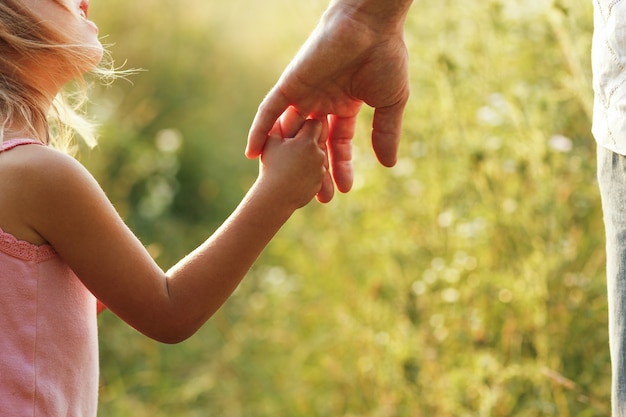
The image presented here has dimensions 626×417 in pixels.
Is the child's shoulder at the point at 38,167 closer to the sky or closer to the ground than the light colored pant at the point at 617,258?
closer to the sky

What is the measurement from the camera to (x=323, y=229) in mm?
3830

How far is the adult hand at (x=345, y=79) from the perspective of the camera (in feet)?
5.07

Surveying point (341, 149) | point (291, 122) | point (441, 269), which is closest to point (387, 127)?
point (341, 149)

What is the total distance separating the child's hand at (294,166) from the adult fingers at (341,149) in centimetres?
15

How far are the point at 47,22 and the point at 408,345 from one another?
1477mm

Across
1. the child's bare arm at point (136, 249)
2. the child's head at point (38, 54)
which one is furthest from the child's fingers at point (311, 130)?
the child's head at point (38, 54)

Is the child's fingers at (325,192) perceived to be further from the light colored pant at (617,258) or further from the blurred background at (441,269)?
the blurred background at (441,269)

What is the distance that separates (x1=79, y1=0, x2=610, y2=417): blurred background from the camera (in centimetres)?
231

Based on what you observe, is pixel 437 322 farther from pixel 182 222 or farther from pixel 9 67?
pixel 182 222

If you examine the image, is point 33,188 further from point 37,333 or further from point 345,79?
point 345,79

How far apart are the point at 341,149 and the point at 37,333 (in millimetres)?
631

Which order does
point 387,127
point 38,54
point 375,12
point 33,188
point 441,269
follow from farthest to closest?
point 441,269
point 387,127
point 375,12
point 38,54
point 33,188

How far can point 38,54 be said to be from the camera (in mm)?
1436

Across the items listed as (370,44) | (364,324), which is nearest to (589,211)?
(364,324)
